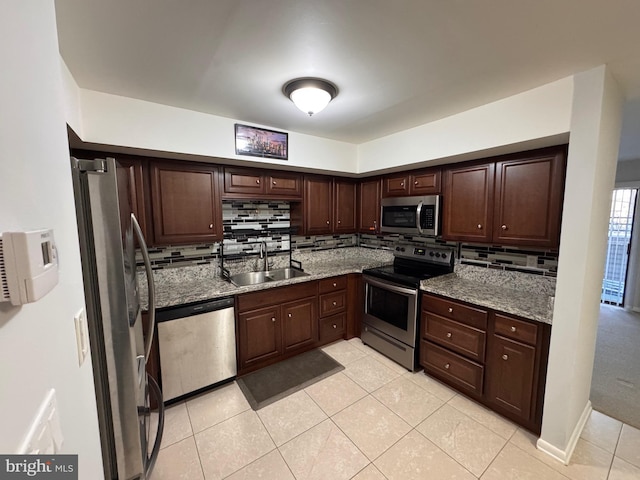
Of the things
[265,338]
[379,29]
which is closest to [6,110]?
[379,29]

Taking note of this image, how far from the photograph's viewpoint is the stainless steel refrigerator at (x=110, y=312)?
3.10 ft

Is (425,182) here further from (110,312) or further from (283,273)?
(110,312)

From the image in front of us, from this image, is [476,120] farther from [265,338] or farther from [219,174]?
[265,338]

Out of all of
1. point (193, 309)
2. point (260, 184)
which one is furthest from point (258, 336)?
point (260, 184)

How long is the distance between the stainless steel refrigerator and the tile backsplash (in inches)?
59.0

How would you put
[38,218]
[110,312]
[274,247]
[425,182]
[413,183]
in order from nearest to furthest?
1. [38,218]
2. [110,312]
3. [425,182]
4. [413,183]
5. [274,247]

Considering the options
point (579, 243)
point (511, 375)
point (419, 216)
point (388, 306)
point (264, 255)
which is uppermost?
point (419, 216)

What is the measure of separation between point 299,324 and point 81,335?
6.92 feet

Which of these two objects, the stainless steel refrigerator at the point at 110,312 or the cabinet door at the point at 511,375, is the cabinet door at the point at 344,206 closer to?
the cabinet door at the point at 511,375

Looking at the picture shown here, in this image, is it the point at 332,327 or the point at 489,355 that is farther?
the point at 332,327

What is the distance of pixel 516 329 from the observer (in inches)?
74.2

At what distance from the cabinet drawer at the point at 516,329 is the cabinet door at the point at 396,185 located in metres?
1.51

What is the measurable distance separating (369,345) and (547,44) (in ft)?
9.13

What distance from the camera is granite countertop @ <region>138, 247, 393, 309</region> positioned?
216 centimetres
